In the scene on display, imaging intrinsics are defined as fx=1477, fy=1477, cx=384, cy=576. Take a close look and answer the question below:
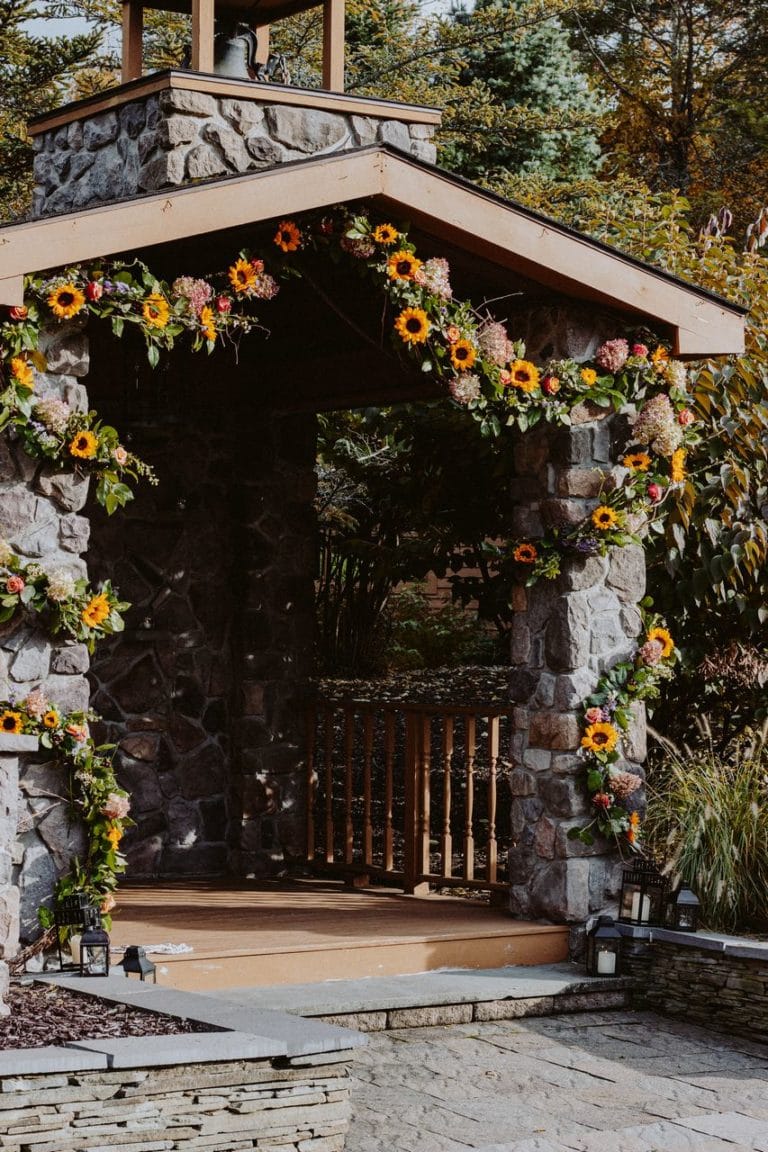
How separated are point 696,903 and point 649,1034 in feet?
2.26

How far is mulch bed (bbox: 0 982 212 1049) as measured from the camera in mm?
4562

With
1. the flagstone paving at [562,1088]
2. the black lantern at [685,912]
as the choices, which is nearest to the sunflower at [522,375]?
the black lantern at [685,912]

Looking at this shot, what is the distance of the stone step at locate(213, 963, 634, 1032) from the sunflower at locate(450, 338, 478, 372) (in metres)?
2.82

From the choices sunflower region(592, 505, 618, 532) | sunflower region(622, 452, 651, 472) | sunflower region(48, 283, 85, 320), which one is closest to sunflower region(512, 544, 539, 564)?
sunflower region(592, 505, 618, 532)

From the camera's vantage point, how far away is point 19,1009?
502 centimetres

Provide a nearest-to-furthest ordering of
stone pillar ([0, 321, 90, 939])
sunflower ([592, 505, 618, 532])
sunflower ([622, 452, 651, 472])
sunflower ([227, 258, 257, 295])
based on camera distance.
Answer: stone pillar ([0, 321, 90, 939])
sunflower ([227, 258, 257, 295])
sunflower ([592, 505, 618, 532])
sunflower ([622, 452, 651, 472])

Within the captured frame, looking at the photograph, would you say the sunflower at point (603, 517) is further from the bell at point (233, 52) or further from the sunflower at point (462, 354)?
the bell at point (233, 52)

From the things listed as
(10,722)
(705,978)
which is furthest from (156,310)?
(705,978)

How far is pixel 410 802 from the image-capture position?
8.34m

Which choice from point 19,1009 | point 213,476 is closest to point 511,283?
point 213,476

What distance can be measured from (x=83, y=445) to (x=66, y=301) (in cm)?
57

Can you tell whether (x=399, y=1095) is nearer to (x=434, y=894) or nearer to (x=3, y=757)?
(x=3, y=757)

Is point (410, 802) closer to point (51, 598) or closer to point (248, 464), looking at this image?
point (248, 464)

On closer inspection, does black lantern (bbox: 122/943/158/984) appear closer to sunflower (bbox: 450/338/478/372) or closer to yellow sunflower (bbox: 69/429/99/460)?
yellow sunflower (bbox: 69/429/99/460)
